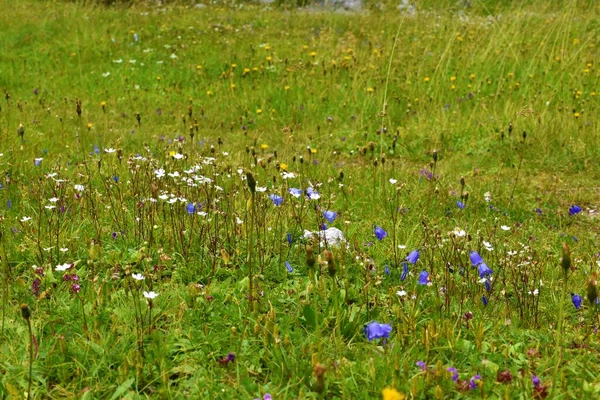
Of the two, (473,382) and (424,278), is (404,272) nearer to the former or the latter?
(424,278)

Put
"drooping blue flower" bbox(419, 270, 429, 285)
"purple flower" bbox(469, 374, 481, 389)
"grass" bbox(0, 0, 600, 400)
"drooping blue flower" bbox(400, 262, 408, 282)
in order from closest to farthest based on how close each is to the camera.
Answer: "purple flower" bbox(469, 374, 481, 389)
"grass" bbox(0, 0, 600, 400)
"drooping blue flower" bbox(419, 270, 429, 285)
"drooping blue flower" bbox(400, 262, 408, 282)

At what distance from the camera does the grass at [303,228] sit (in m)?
1.98

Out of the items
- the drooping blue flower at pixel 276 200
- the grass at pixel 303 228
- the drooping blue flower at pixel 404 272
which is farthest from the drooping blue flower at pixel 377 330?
the drooping blue flower at pixel 276 200

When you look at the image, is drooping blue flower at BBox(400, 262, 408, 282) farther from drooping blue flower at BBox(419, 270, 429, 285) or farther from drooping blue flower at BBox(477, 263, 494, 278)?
drooping blue flower at BBox(477, 263, 494, 278)

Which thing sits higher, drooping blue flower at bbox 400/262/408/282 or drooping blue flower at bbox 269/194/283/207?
drooping blue flower at bbox 269/194/283/207

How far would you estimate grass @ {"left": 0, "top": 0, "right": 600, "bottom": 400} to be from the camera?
77.8 inches

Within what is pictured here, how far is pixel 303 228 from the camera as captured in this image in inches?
123

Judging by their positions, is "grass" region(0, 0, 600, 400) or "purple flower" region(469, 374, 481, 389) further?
"grass" region(0, 0, 600, 400)

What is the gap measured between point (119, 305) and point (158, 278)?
0.92 ft

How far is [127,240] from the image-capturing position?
9.44 ft

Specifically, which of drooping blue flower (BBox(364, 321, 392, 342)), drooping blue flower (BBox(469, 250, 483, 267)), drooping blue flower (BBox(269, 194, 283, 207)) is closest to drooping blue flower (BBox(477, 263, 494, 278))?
drooping blue flower (BBox(469, 250, 483, 267))

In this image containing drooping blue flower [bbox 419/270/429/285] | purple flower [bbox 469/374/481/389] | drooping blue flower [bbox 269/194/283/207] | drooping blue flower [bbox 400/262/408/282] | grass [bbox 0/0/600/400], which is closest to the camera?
purple flower [bbox 469/374/481/389]

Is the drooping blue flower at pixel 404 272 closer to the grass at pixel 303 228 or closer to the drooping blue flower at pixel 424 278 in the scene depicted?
the grass at pixel 303 228

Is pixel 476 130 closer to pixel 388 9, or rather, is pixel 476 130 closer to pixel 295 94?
pixel 295 94
